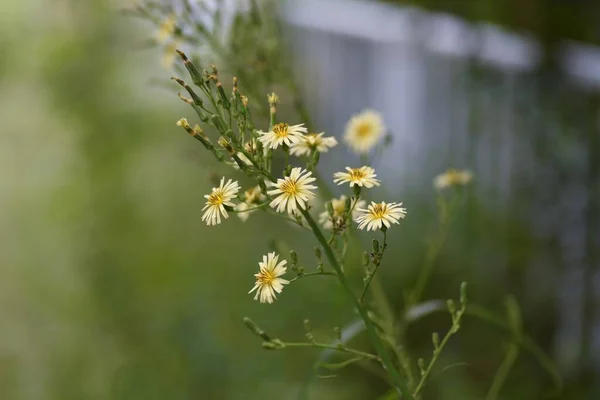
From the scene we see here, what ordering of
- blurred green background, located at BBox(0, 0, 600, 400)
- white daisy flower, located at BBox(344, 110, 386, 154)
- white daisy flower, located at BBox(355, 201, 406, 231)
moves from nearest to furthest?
white daisy flower, located at BBox(355, 201, 406, 231), white daisy flower, located at BBox(344, 110, 386, 154), blurred green background, located at BBox(0, 0, 600, 400)

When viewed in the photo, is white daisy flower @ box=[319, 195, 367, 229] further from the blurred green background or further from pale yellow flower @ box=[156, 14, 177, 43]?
the blurred green background

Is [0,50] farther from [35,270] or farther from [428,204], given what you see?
[428,204]

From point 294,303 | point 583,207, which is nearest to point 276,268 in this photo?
point 294,303

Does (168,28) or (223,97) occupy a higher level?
(168,28)

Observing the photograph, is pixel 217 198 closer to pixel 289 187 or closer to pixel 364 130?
pixel 289 187

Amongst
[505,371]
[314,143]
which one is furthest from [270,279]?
[505,371]

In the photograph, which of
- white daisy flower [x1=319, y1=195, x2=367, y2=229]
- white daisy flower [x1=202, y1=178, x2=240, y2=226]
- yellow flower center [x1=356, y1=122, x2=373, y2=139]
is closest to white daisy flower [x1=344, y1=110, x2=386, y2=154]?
yellow flower center [x1=356, y1=122, x2=373, y2=139]

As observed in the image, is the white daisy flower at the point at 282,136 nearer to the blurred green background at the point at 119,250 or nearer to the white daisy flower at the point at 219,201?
the white daisy flower at the point at 219,201
